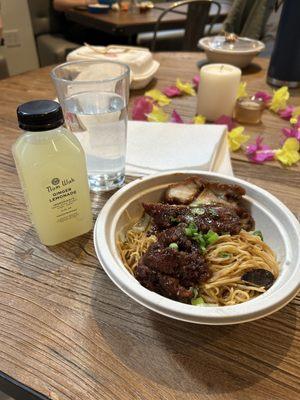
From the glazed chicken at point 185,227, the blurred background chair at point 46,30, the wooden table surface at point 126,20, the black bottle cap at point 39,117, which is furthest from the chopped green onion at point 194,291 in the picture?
the blurred background chair at point 46,30

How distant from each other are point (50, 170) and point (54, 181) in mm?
26

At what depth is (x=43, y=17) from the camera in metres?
4.36

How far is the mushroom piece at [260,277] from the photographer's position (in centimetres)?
60

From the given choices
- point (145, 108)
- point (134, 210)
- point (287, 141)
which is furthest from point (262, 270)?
point (145, 108)

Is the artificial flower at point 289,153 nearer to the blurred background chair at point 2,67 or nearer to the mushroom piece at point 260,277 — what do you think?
the mushroom piece at point 260,277

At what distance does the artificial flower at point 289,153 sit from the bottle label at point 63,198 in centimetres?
67

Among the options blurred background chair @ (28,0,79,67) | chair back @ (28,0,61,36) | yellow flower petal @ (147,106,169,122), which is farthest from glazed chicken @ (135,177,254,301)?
chair back @ (28,0,61,36)

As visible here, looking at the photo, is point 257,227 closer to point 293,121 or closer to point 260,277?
point 260,277

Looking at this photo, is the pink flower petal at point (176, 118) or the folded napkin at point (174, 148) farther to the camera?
the pink flower petal at point (176, 118)

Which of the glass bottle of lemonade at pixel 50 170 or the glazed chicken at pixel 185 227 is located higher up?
the glass bottle of lemonade at pixel 50 170

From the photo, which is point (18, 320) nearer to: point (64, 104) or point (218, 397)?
point (218, 397)

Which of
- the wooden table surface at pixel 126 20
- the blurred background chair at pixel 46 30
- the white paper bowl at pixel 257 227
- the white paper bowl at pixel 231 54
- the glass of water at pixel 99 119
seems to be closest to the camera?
the white paper bowl at pixel 257 227

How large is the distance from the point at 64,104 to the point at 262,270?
0.61m

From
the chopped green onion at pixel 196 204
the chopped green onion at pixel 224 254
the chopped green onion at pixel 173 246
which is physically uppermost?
the chopped green onion at pixel 173 246
